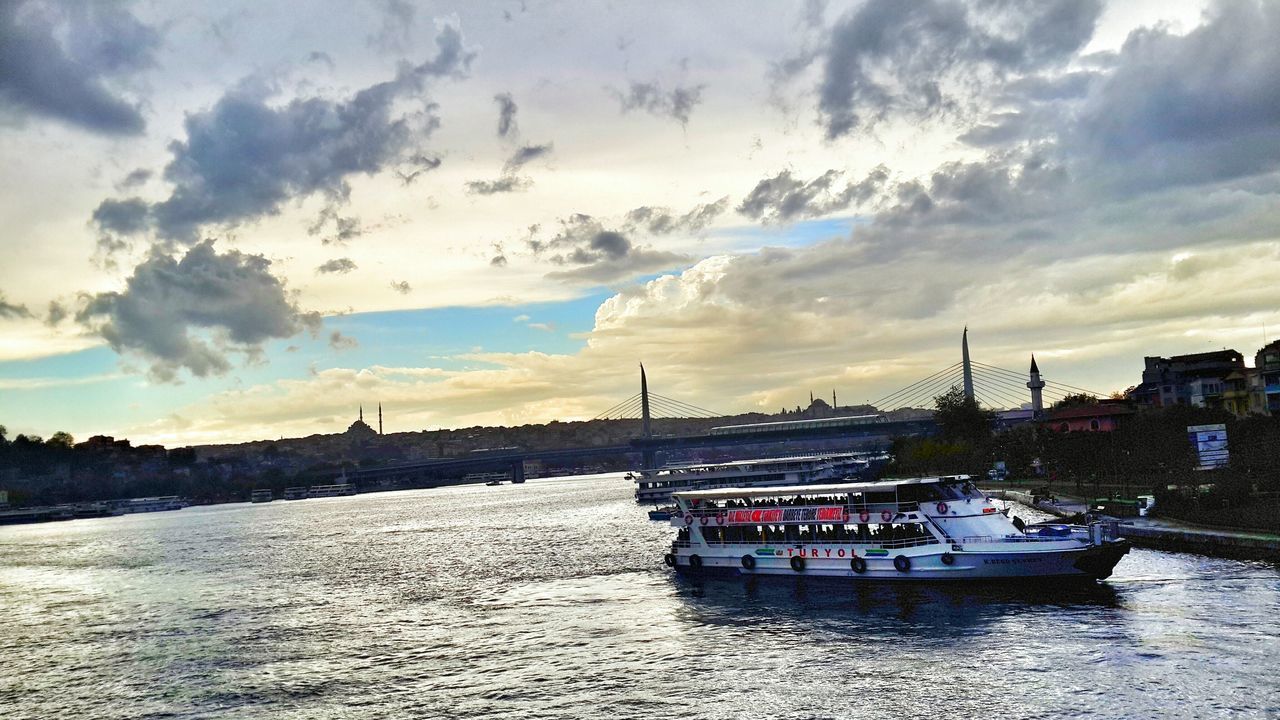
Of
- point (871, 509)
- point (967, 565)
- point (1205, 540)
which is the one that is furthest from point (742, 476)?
point (967, 565)

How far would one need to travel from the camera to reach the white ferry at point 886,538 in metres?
55.0

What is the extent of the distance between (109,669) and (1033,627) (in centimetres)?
4506

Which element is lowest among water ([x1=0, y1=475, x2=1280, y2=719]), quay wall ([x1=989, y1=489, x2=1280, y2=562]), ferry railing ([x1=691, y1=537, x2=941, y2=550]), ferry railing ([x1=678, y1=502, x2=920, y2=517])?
water ([x1=0, y1=475, x2=1280, y2=719])

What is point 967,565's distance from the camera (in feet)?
185

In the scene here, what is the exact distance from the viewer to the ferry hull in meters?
53.9

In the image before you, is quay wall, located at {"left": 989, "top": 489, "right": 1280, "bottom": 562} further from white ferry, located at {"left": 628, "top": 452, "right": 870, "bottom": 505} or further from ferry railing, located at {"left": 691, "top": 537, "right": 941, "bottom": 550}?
white ferry, located at {"left": 628, "top": 452, "right": 870, "bottom": 505}

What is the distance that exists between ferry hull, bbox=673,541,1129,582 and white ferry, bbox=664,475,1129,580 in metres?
0.06

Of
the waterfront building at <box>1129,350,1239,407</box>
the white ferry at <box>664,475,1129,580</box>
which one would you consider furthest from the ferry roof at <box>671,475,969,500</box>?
the waterfront building at <box>1129,350,1239,407</box>

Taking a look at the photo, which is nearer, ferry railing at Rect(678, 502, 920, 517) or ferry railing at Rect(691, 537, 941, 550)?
ferry railing at Rect(691, 537, 941, 550)

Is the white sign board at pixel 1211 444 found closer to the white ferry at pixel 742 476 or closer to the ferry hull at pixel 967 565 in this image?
the ferry hull at pixel 967 565

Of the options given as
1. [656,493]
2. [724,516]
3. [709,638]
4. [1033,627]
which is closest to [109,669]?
[709,638]

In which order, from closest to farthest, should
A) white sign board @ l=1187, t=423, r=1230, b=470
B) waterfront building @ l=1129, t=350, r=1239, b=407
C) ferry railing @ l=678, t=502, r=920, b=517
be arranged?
ferry railing @ l=678, t=502, r=920, b=517
white sign board @ l=1187, t=423, r=1230, b=470
waterfront building @ l=1129, t=350, r=1239, b=407

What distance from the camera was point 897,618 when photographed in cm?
5038

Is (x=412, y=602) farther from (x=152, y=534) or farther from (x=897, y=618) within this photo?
(x=152, y=534)
